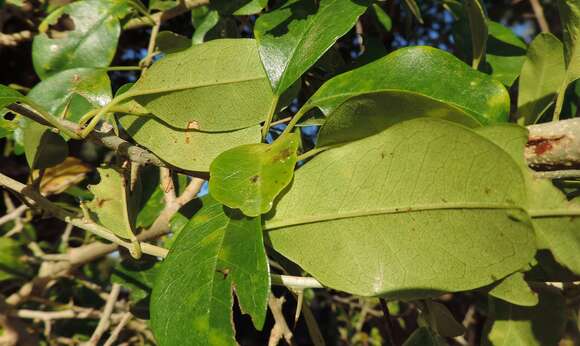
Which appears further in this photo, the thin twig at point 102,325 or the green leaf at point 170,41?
the thin twig at point 102,325

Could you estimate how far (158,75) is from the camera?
0.59 m

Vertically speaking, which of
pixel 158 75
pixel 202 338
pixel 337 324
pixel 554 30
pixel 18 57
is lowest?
pixel 337 324

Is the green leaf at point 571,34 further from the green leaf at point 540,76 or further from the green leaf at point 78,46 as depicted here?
the green leaf at point 78,46

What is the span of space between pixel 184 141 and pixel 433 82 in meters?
0.26

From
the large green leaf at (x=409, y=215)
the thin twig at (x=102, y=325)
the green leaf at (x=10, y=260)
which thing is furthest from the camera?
the green leaf at (x=10, y=260)

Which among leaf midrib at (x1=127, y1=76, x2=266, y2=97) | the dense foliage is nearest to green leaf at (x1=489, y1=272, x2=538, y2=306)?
the dense foliage

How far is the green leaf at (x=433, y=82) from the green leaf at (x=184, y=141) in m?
0.08

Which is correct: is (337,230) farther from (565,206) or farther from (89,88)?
(89,88)

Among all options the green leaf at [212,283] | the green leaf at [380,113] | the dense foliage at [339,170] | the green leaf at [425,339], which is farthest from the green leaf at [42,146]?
the green leaf at [425,339]

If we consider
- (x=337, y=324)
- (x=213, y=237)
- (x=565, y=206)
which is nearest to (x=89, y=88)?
(x=213, y=237)

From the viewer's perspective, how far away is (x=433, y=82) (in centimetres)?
54

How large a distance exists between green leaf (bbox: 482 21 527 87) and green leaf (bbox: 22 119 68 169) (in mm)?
595

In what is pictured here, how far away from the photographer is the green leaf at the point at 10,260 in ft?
3.88

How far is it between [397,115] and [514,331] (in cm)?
34
